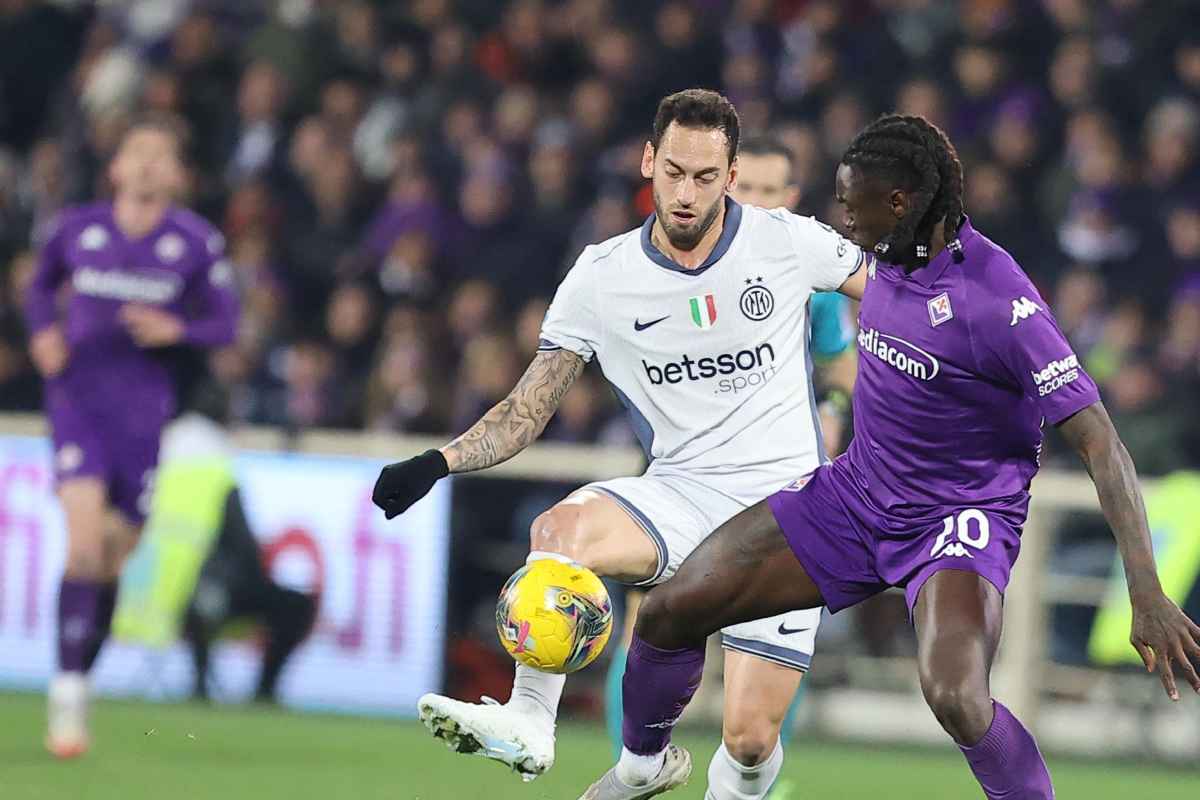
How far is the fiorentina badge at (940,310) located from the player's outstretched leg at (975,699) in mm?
683

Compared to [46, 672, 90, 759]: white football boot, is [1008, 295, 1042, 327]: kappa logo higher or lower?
higher

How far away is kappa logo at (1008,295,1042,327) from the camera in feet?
17.7

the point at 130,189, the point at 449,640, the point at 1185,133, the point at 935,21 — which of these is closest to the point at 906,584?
the point at 130,189

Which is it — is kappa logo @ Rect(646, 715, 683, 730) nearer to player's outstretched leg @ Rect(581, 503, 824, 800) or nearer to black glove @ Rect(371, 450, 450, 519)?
player's outstretched leg @ Rect(581, 503, 824, 800)

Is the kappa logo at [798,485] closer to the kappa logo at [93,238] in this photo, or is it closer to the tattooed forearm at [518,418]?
the tattooed forearm at [518,418]

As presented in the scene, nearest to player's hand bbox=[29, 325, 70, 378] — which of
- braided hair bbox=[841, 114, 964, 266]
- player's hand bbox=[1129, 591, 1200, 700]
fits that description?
braided hair bbox=[841, 114, 964, 266]

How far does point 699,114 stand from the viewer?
A: 6172mm

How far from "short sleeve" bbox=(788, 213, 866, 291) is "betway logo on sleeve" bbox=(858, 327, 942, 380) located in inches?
23.7

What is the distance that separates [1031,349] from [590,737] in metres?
5.15

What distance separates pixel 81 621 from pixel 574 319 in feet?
10.7

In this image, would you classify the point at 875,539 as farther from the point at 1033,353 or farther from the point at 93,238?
the point at 93,238

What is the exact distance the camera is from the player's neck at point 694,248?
639 cm

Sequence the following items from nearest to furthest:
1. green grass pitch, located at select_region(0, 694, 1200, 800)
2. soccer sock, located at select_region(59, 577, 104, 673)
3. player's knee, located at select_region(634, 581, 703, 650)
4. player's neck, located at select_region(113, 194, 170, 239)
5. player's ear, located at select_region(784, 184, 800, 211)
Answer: player's knee, located at select_region(634, 581, 703, 650) < player's ear, located at select_region(784, 184, 800, 211) < green grass pitch, located at select_region(0, 694, 1200, 800) < soccer sock, located at select_region(59, 577, 104, 673) < player's neck, located at select_region(113, 194, 170, 239)

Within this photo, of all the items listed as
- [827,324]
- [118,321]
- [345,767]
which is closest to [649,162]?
[827,324]
